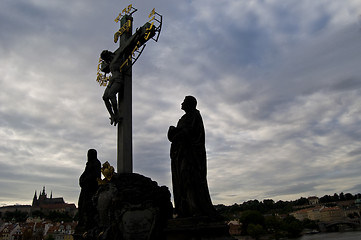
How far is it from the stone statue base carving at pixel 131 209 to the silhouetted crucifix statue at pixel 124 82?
163 cm

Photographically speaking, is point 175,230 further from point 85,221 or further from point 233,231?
point 233,231

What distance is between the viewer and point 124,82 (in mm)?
10219

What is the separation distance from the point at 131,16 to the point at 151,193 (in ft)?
23.1

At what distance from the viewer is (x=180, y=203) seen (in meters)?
5.30

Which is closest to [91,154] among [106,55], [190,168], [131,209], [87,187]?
[87,187]

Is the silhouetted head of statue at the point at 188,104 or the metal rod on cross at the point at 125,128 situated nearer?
the silhouetted head of statue at the point at 188,104

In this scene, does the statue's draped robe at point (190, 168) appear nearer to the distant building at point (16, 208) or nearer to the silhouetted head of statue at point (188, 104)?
the silhouetted head of statue at point (188, 104)

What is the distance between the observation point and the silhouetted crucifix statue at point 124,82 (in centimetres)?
957

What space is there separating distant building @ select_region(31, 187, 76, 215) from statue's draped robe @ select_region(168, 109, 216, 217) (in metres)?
124

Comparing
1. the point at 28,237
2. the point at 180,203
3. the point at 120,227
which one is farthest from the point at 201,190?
the point at 28,237

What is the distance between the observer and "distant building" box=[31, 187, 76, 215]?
403ft

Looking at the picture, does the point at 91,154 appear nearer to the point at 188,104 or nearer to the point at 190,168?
the point at 188,104

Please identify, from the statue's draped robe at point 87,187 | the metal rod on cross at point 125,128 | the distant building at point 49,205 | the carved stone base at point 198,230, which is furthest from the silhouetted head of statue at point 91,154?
the distant building at point 49,205

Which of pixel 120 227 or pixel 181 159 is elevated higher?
pixel 181 159
